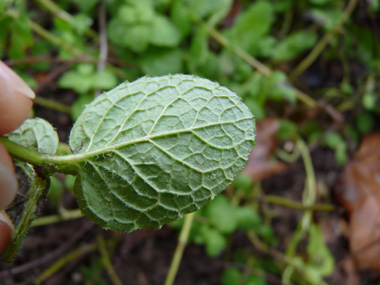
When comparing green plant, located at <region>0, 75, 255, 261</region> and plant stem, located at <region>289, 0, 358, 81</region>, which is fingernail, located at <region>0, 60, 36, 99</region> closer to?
green plant, located at <region>0, 75, 255, 261</region>

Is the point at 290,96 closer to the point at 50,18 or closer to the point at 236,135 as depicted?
the point at 236,135

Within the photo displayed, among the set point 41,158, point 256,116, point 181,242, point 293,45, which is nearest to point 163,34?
point 256,116

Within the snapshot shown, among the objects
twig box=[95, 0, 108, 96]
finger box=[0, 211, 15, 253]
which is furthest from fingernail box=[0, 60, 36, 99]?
twig box=[95, 0, 108, 96]

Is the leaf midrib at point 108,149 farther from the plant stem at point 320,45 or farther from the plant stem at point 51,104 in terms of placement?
the plant stem at point 320,45

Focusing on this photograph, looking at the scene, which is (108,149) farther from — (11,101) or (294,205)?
(294,205)

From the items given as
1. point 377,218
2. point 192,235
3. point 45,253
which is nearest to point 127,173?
point 192,235

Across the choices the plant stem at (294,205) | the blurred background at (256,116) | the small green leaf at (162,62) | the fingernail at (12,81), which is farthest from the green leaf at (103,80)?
the plant stem at (294,205)

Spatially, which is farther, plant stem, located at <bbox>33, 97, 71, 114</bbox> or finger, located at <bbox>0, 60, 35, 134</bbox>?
plant stem, located at <bbox>33, 97, 71, 114</bbox>
